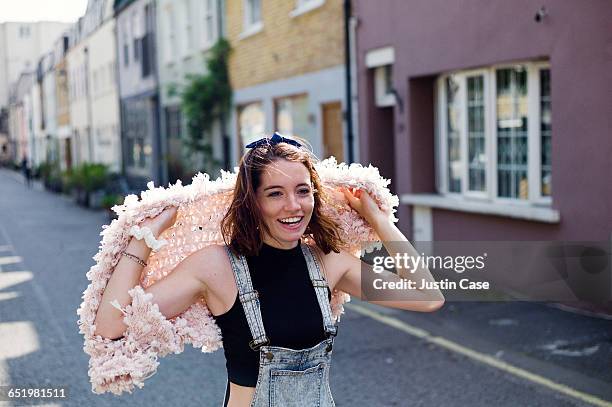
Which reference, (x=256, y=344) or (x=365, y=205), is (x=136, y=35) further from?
(x=256, y=344)

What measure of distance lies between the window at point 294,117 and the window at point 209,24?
4089mm

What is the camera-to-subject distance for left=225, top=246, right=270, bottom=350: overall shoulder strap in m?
2.58

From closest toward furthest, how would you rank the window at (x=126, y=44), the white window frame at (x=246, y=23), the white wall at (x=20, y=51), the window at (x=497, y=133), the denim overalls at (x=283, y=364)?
the denim overalls at (x=283, y=364)
the window at (x=497, y=133)
the white window frame at (x=246, y=23)
the window at (x=126, y=44)
the white wall at (x=20, y=51)

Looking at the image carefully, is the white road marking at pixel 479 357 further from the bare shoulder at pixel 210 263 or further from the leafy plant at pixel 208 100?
the leafy plant at pixel 208 100

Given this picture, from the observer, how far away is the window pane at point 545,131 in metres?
9.75

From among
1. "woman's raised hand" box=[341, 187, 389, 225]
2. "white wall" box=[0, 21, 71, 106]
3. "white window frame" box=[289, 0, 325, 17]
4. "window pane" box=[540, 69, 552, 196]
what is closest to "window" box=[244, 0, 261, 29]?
"white window frame" box=[289, 0, 325, 17]

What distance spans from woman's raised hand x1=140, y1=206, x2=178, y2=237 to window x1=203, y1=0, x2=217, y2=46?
1847 centimetres

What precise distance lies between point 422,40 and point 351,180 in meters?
9.11

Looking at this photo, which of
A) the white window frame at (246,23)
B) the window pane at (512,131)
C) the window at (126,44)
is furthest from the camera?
the window at (126,44)

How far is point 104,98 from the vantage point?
121 ft

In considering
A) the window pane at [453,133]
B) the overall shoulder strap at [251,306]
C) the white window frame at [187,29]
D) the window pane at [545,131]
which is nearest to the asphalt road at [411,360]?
the window pane at [545,131]

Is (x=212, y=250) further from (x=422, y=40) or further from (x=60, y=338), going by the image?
(x=422, y=40)

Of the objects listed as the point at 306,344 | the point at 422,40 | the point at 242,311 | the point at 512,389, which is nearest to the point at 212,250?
the point at 242,311

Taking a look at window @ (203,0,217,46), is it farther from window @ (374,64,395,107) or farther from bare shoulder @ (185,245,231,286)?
bare shoulder @ (185,245,231,286)
